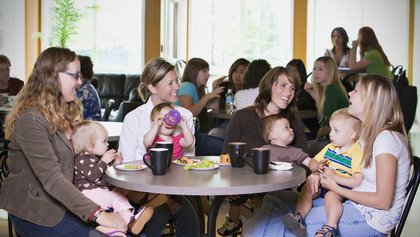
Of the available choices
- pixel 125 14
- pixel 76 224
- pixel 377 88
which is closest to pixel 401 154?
pixel 377 88

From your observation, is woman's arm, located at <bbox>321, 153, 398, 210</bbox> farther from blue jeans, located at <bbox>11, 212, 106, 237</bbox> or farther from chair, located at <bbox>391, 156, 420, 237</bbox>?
blue jeans, located at <bbox>11, 212, 106, 237</bbox>

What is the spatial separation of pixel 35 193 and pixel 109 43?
29.4ft

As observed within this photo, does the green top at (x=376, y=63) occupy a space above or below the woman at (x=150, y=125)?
above

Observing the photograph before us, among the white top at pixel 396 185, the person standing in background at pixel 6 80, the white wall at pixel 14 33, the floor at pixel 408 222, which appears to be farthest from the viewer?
the white wall at pixel 14 33

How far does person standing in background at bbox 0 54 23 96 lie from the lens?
548 cm

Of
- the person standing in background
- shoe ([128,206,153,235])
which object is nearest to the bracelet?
shoe ([128,206,153,235])

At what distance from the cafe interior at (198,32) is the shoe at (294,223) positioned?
738 cm

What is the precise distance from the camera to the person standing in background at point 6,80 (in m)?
5.48

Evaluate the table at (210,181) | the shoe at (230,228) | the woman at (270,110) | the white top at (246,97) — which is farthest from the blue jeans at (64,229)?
the white top at (246,97)

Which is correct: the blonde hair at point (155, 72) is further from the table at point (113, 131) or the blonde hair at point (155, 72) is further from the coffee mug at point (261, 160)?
the coffee mug at point (261, 160)

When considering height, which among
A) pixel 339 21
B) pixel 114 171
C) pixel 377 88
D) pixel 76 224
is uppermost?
pixel 339 21

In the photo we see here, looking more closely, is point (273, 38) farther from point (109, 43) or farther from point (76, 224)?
point (76, 224)

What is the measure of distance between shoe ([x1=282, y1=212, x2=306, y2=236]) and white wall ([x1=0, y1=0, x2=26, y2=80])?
8.30 meters

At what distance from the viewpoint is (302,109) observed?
16.9 feet
